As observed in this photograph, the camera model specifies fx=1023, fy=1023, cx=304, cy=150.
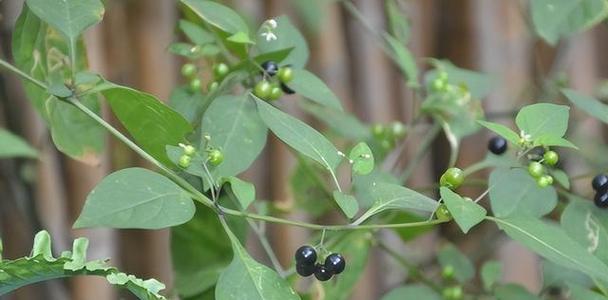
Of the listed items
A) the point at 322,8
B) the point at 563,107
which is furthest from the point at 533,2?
the point at 322,8

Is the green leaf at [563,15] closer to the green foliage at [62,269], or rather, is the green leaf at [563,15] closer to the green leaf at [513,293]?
the green leaf at [513,293]

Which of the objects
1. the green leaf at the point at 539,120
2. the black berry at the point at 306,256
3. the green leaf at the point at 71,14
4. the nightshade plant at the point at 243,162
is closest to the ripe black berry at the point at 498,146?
the nightshade plant at the point at 243,162

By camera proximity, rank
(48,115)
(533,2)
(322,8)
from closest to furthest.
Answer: (48,115) < (533,2) < (322,8)

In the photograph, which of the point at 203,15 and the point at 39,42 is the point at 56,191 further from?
the point at 203,15

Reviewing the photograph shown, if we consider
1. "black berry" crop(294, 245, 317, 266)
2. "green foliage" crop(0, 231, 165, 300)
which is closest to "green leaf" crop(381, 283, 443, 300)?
"black berry" crop(294, 245, 317, 266)

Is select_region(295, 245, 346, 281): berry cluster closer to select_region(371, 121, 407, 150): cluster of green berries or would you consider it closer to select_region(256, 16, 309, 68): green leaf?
select_region(256, 16, 309, 68): green leaf

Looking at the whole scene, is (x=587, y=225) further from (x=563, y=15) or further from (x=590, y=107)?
(x=563, y=15)
